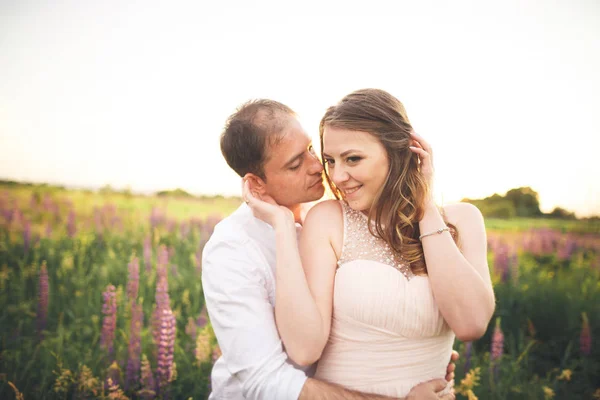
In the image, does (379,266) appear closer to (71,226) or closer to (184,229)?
(184,229)

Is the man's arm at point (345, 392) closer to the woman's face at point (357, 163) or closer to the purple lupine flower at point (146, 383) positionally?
the woman's face at point (357, 163)

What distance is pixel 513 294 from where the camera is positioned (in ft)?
14.9

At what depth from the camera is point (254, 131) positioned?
106 inches

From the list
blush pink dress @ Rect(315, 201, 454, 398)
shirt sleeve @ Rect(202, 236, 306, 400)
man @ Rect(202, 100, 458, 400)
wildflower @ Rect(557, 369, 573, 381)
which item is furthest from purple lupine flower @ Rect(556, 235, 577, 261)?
shirt sleeve @ Rect(202, 236, 306, 400)

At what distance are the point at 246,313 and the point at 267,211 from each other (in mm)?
531

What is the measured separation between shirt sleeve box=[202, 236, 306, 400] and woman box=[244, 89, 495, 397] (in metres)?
0.09

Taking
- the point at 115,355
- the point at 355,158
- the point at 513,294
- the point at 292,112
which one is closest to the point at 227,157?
the point at 292,112

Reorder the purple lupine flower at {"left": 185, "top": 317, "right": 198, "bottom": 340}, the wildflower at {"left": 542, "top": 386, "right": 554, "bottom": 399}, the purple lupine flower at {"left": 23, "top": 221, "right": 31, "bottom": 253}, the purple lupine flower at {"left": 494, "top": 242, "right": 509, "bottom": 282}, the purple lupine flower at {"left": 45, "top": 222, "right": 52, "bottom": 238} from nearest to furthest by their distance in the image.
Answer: the wildflower at {"left": 542, "top": 386, "right": 554, "bottom": 399} < the purple lupine flower at {"left": 185, "top": 317, "right": 198, "bottom": 340} < the purple lupine flower at {"left": 494, "top": 242, "right": 509, "bottom": 282} < the purple lupine flower at {"left": 23, "top": 221, "right": 31, "bottom": 253} < the purple lupine flower at {"left": 45, "top": 222, "right": 52, "bottom": 238}

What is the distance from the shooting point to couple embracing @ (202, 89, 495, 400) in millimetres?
2133

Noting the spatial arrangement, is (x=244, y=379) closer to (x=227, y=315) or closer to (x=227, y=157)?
(x=227, y=315)

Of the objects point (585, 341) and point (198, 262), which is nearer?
point (585, 341)

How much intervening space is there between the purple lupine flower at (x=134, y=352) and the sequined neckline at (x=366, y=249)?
1855 mm

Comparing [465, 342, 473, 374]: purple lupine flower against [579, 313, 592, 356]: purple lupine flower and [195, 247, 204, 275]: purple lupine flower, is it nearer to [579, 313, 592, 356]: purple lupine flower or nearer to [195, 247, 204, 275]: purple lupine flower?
[579, 313, 592, 356]: purple lupine flower

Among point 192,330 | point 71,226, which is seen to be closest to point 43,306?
point 192,330
